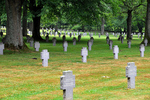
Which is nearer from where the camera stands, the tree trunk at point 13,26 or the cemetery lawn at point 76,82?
the cemetery lawn at point 76,82

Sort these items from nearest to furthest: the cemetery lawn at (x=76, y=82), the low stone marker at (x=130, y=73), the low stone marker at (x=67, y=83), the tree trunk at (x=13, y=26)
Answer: the low stone marker at (x=67, y=83) → the cemetery lawn at (x=76, y=82) → the low stone marker at (x=130, y=73) → the tree trunk at (x=13, y=26)

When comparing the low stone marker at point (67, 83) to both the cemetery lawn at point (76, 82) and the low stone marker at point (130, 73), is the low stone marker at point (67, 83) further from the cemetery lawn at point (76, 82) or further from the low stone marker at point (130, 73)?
the low stone marker at point (130, 73)

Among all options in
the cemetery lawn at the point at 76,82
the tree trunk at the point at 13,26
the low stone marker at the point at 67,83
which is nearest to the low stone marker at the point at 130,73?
the cemetery lawn at the point at 76,82

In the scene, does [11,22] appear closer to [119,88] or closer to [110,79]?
[110,79]

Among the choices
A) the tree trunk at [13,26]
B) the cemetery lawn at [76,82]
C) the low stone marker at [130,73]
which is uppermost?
the tree trunk at [13,26]

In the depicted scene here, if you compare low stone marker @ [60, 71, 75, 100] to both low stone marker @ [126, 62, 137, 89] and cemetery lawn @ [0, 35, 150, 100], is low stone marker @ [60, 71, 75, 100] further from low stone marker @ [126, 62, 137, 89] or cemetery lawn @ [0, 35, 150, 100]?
low stone marker @ [126, 62, 137, 89]

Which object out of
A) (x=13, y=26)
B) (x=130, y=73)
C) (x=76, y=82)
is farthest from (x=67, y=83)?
(x=13, y=26)

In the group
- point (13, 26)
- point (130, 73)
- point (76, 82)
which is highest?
point (13, 26)

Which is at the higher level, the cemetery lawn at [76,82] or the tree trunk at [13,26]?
the tree trunk at [13,26]

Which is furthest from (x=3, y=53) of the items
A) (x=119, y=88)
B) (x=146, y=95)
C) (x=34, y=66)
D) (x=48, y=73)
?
(x=146, y=95)

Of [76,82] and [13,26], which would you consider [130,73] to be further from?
[13,26]

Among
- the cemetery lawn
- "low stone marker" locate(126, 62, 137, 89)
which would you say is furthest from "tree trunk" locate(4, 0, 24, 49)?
"low stone marker" locate(126, 62, 137, 89)

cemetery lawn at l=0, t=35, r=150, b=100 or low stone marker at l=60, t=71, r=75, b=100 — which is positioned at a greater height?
low stone marker at l=60, t=71, r=75, b=100

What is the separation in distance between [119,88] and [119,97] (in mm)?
1509
